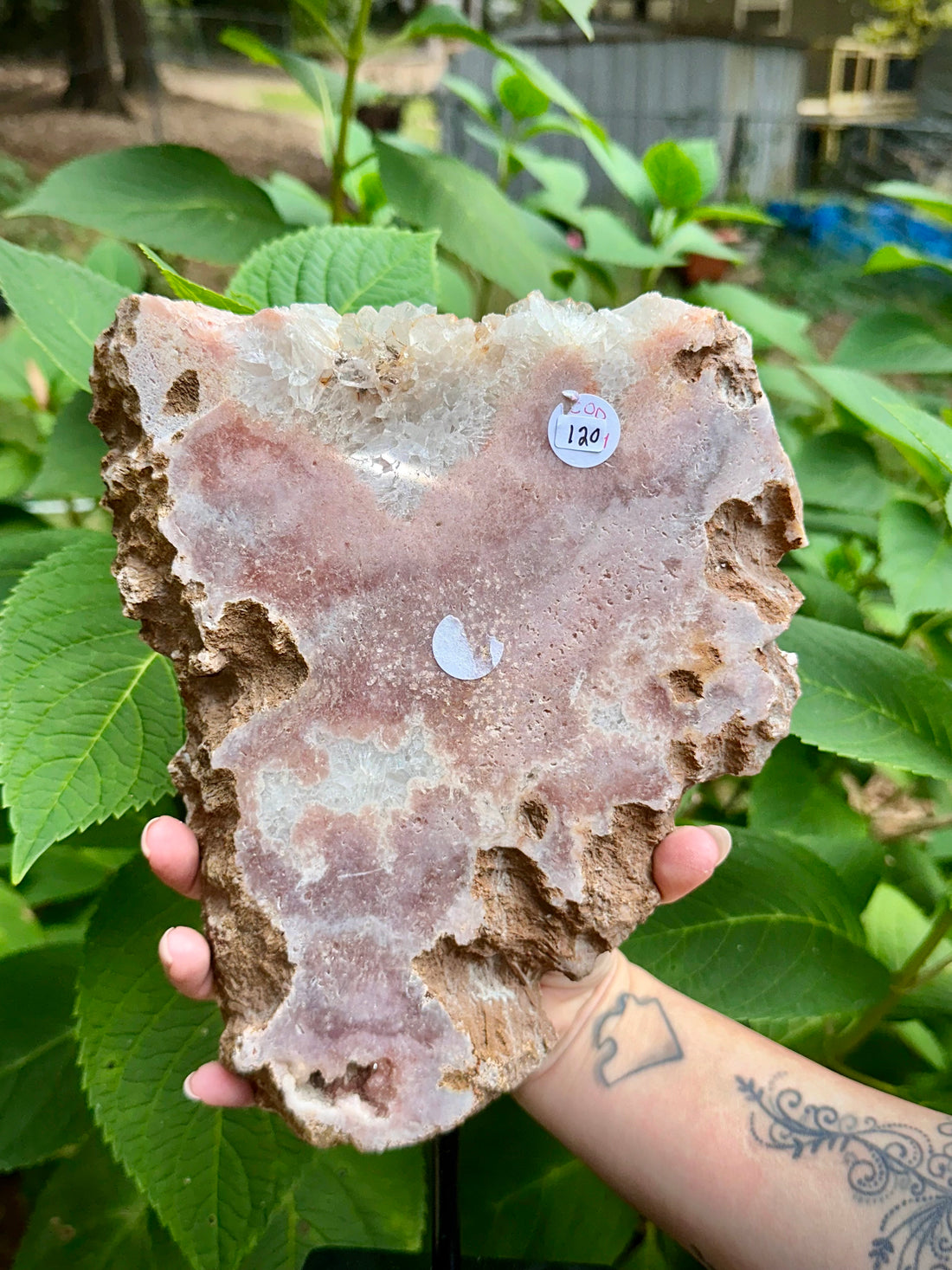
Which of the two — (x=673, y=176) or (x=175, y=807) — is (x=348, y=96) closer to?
(x=673, y=176)

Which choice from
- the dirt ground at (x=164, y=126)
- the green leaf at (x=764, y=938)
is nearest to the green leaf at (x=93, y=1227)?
the green leaf at (x=764, y=938)

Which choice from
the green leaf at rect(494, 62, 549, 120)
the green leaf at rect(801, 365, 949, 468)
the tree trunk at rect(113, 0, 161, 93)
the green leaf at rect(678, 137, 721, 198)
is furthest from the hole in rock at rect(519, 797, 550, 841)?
the tree trunk at rect(113, 0, 161, 93)

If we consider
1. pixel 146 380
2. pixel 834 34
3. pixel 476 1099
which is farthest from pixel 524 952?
pixel 834 34

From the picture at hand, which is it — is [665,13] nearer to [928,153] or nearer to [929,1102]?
[928,153]

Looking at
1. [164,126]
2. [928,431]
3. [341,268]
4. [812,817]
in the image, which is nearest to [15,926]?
[341,268]

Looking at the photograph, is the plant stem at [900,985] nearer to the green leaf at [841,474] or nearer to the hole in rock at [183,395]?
the green leaf at [841,474]

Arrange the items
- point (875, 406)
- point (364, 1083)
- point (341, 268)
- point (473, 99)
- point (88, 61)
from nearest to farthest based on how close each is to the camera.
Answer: point (364, 1083) → point (341, 268) → point (875, 406) → point (473, 99) → point (88, 61)
